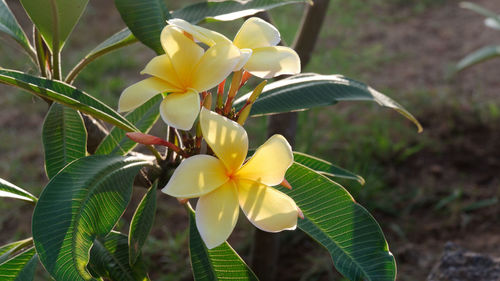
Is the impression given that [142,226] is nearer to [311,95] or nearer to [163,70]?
[163,70]

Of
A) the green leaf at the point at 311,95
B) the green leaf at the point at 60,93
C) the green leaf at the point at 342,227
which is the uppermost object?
the green leaf at the point at 60,93

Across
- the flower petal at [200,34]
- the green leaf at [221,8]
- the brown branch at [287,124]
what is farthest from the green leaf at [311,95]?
the brown branch at [287,124]

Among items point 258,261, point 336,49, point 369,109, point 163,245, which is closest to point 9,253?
point 258,261

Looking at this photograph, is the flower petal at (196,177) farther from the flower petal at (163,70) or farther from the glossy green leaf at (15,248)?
the glossy green leaf at (15,248)

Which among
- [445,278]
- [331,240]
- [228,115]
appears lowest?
[445,278]

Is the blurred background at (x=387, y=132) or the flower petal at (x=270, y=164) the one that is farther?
the blurred background at (x=387, y=132)

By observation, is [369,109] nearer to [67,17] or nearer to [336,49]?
[336,49]

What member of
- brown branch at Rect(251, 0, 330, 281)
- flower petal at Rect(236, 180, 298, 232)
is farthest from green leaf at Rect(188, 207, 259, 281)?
brown branch at Rect(251, 0, 330, 281)
